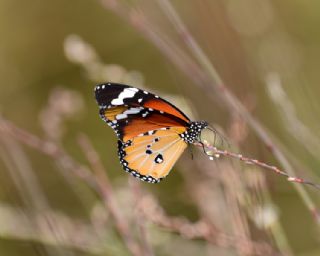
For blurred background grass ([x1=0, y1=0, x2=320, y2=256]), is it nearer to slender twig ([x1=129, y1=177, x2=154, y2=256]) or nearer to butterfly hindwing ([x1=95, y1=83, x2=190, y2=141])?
butterfly hindwing ([x1=95, y1=83, x2=190, y2=141])

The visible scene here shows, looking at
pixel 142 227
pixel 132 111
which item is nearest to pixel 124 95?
pixel 132 111

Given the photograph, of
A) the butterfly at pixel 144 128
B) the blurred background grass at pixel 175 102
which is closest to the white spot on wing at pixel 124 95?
the butterfly at pixel 144 128

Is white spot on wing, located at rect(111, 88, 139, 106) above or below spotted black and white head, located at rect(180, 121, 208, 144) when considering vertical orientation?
above

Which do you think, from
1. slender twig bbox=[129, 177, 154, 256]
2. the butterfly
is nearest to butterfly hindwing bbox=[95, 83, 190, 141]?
the butterfly

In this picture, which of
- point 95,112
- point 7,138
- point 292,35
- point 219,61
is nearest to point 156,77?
point 95,112

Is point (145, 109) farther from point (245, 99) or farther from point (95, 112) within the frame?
point (95, 112)

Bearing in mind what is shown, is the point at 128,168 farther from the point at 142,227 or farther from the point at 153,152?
the point at 142,227

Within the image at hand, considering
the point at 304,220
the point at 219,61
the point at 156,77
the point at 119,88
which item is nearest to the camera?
the point at 119,88
